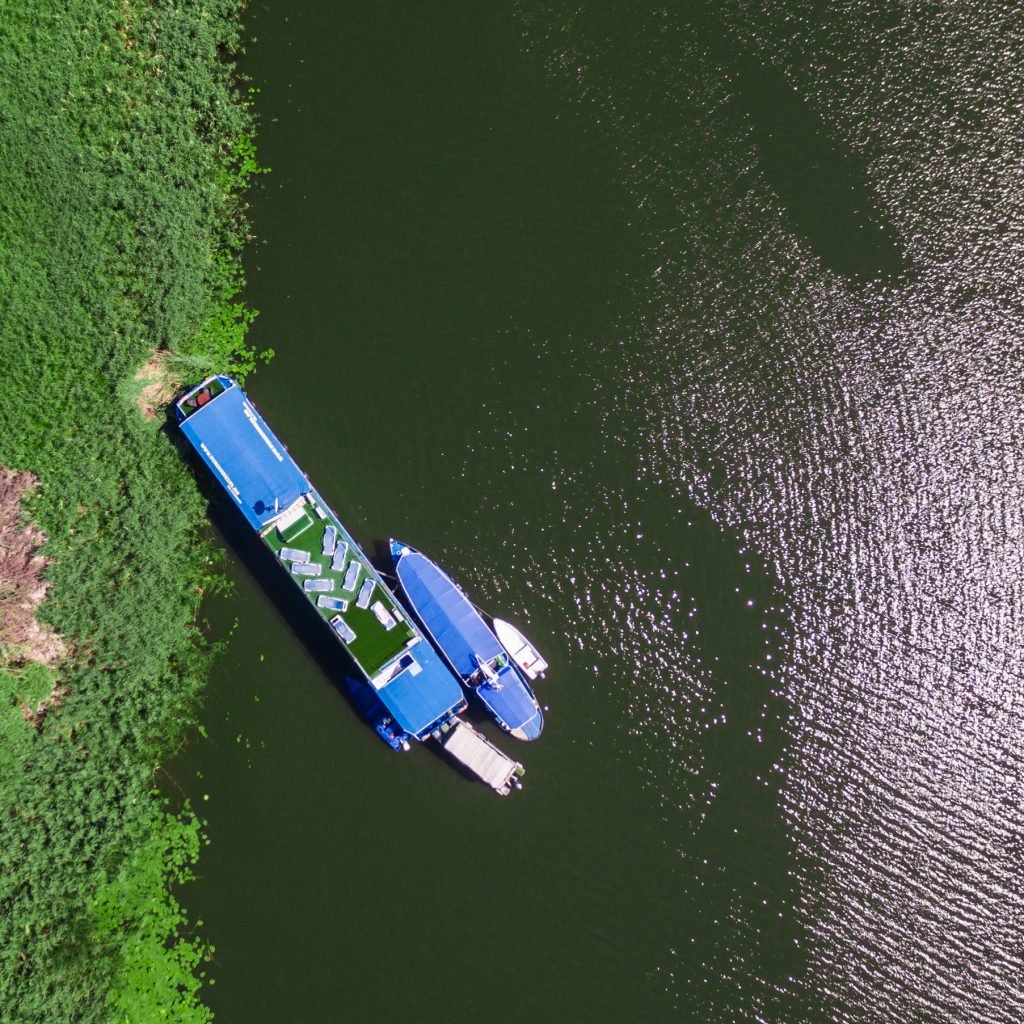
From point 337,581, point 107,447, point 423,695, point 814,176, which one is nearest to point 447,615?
point 423,695

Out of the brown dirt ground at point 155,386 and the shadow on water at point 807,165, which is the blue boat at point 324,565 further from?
the shadow on water at point 807,165

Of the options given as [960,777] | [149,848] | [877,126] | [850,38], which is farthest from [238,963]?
[850,38]

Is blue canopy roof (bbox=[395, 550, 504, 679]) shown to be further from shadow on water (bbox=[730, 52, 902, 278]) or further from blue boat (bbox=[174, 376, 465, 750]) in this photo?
shadow on water (bbox=[730, 52, 902, 278])

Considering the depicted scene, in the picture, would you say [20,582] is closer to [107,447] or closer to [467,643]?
[107,447]

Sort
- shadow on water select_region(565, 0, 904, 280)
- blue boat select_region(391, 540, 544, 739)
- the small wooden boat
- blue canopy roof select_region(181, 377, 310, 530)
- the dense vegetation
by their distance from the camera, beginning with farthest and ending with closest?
shadow on water select_region(565, 0, 904, 280)
the small wooden boat
blue boat select_region(391, 540, 544, 739)
blue canopy roof select_region(181, 377, 310, 530)
the dense vegetation

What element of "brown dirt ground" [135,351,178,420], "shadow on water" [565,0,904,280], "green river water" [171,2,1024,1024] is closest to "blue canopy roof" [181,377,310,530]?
"green river water" [171,2,1024,1024]
